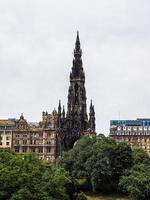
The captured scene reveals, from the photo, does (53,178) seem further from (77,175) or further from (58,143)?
(58,143)

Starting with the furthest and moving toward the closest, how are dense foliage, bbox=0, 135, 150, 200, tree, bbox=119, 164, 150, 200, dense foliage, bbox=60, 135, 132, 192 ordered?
dense foliage, bbox=60, 135, 132, 192 → tree, bbox=119, 164, 150, 200 → dense foliage, bbox=0, 135, 150, 200

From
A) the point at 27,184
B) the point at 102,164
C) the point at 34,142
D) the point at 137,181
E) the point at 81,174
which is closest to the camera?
the point at 27,184

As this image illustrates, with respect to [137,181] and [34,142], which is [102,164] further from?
[34,142]

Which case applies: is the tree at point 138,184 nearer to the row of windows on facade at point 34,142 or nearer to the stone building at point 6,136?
the row of windows on facade at point 34,142

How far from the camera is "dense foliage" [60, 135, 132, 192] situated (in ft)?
465

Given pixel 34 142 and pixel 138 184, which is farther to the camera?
pixel 34 142

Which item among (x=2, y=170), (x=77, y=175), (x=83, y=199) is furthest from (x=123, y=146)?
(x=2, y=170)

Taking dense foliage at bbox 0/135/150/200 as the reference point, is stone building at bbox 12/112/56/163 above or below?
above

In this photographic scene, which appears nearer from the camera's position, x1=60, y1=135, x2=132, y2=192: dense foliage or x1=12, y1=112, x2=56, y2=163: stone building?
x1=60, y1=135, x2=132, y2=192: dense foliage

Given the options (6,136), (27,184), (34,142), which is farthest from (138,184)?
(6,136)

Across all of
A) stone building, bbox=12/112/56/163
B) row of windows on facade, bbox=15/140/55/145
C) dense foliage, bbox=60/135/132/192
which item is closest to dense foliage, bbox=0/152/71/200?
dense foliage, bbox=60/135/132/192

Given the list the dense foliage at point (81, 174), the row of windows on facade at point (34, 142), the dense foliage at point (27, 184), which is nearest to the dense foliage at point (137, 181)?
the dense foliage at point (81, 174)

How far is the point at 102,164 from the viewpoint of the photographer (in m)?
142

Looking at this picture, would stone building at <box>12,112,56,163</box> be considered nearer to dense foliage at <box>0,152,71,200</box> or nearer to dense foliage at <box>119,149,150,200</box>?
dense foliage at <box>119,149,150,200</box>
